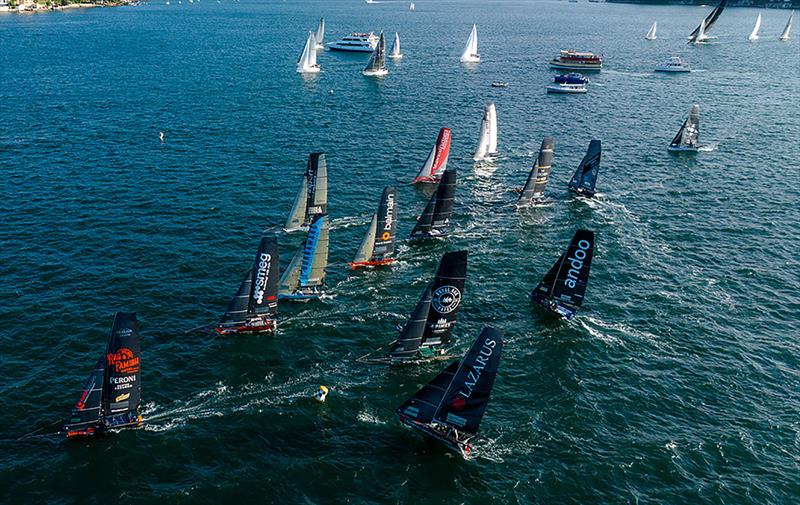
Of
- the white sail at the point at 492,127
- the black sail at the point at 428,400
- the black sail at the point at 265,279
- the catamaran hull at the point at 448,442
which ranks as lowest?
the catamaran hull at the point at 448,442

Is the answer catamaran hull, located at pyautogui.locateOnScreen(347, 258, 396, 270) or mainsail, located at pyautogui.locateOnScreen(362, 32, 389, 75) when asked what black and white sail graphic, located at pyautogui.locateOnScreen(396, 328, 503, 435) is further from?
mainsail, located at pyautogui.locateOnScreen(362, 32, 389, 75)

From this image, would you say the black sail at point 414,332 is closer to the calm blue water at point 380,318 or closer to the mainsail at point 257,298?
the calm blue water at point 380,318

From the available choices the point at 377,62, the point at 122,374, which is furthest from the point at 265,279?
the point at 377,62

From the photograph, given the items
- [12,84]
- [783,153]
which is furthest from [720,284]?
[12,84]

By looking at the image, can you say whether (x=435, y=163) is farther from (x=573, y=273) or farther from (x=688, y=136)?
(x=688, y=136)

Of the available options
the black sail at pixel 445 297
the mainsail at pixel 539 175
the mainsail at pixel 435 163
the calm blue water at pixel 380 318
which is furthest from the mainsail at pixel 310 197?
the mainsail at pixel 539 175
